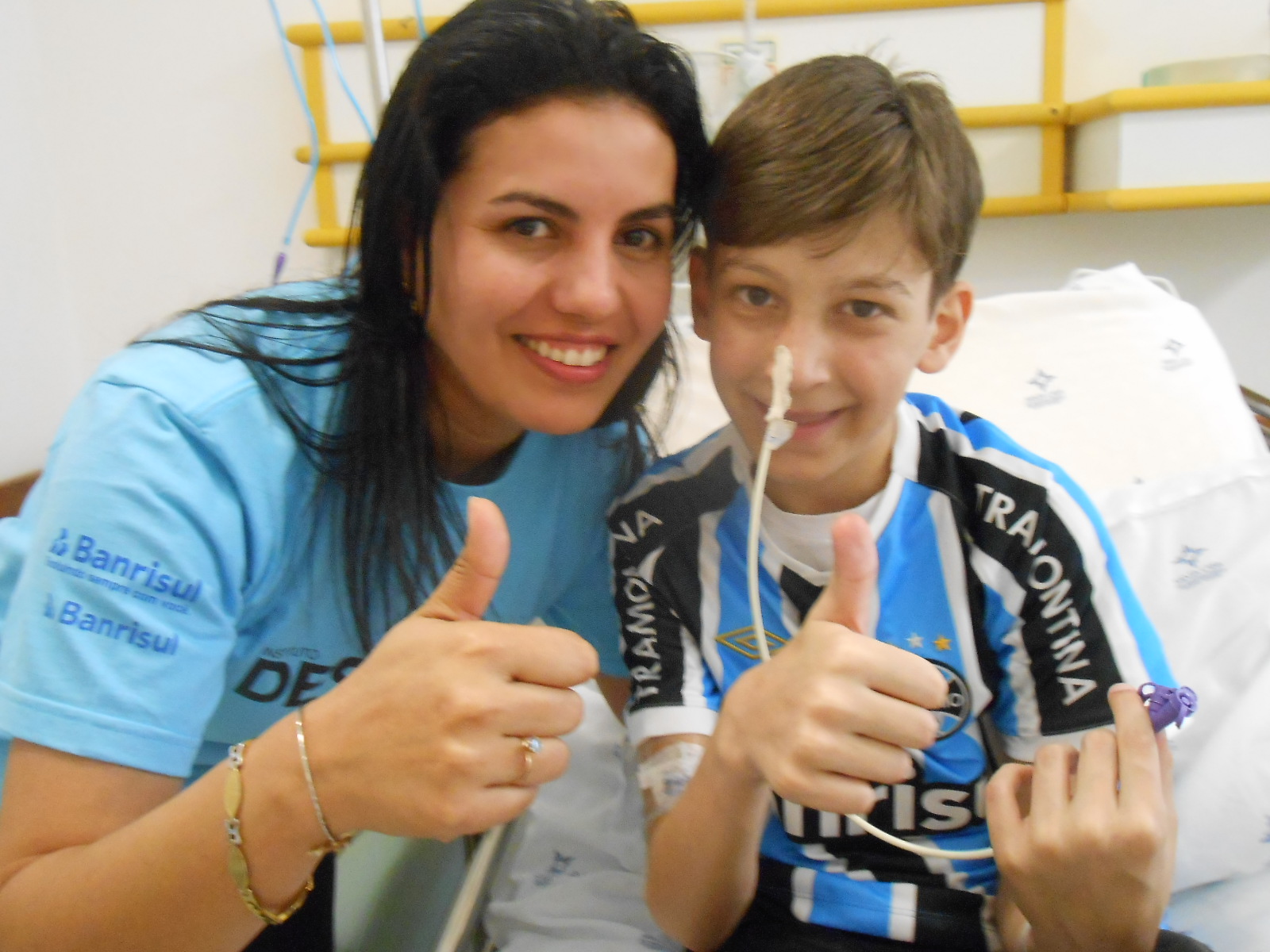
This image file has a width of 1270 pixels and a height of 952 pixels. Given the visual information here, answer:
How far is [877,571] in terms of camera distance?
70 centimetres

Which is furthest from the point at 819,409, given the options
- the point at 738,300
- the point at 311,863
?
the point at 311,863

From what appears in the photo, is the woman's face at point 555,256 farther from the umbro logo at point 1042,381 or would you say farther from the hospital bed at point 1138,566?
the umbro logo at point 1042,381

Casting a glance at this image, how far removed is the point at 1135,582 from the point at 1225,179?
840mm

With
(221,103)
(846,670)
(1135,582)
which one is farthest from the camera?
(221,103)

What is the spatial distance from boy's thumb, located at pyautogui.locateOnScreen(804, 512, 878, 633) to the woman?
18 cm

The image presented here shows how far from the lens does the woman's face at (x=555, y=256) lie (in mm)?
764

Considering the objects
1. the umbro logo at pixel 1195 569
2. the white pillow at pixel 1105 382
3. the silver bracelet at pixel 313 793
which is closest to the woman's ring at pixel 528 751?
the silver bracelet at pixel 313 793

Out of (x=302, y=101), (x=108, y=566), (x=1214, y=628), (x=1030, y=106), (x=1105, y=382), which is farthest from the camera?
(x=302, y=101)

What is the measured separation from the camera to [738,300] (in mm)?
830

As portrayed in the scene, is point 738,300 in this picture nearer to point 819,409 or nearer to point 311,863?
point 819,409

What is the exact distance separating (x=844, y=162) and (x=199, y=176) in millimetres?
1804

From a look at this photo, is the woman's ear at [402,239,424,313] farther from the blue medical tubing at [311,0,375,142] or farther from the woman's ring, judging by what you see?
the blue medical tubing at [311,0,375,142]

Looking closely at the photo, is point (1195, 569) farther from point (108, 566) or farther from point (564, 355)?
point (108, 566)

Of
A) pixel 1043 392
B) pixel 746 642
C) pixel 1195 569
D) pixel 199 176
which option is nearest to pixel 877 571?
pixel 746 642
